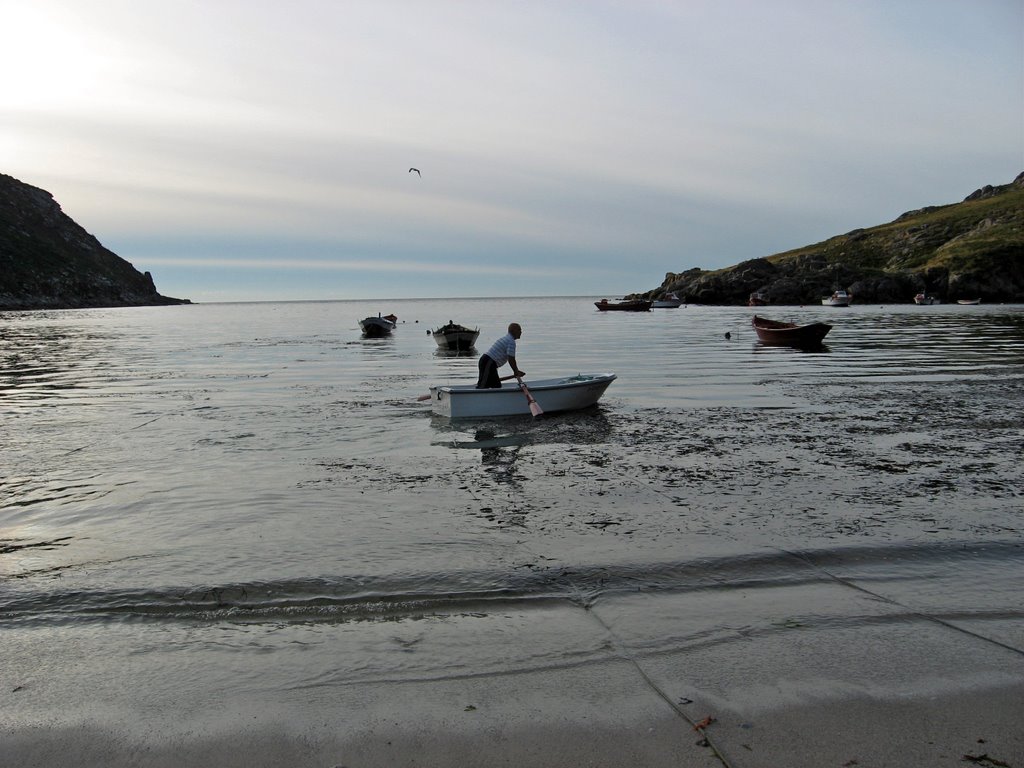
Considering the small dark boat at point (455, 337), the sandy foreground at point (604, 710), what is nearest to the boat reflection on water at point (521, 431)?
the sandy foreground at point (604, 710)

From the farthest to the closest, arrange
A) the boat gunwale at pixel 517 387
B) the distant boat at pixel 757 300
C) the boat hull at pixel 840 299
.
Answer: the distant boat at pixel 757 300 → the boat hull at pixel 840 299 → the boat gunwale at pixel 517 387

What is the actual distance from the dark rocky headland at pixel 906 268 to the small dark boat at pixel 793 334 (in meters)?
93.0

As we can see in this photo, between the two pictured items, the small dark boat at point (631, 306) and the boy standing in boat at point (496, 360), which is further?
the small dark boat at point (631, 306)

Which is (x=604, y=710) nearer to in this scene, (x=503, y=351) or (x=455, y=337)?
(x=503, y=351)

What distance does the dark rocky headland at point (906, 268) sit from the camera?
386 feet

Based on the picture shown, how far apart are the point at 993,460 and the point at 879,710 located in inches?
401

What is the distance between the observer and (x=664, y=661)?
227 inches

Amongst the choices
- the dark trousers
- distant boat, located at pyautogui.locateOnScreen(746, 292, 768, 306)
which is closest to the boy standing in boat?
the dark trousers

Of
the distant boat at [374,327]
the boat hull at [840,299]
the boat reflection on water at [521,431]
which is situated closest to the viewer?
the boat reflection on water at [521,431]

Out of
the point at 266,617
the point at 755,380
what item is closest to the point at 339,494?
the point at 266,617

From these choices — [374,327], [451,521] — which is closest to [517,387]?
[451,521]

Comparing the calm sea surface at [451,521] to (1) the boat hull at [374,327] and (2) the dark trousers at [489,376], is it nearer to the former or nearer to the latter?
(2) the dark trousers at [489,376]

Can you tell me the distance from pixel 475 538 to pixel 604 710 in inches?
174

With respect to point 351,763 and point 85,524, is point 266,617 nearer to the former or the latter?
point 351,763
